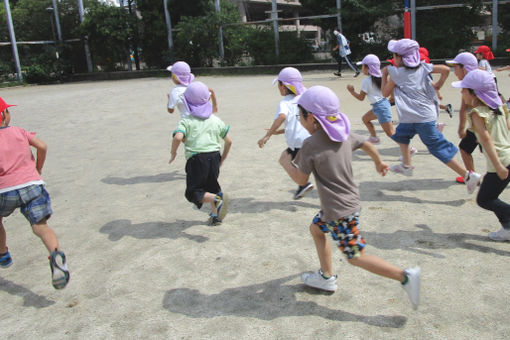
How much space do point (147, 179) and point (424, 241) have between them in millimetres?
4022

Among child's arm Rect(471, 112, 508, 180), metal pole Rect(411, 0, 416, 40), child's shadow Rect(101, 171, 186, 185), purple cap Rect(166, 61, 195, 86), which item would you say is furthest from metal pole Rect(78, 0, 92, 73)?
child's arm Rect(471, 112, 508, 180)

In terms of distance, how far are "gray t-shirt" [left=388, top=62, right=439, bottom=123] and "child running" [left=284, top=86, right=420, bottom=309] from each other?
2560 millimetres

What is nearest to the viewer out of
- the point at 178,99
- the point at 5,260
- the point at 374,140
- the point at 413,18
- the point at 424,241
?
the point at 5,260

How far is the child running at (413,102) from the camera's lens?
17.5 feet

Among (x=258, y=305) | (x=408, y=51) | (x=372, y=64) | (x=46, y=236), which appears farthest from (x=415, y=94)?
(x=46, y=236)

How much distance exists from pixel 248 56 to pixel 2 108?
2101 cm

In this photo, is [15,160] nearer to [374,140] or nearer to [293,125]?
[293,125]

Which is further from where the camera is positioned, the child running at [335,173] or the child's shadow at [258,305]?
the child's shadow at [258,305]

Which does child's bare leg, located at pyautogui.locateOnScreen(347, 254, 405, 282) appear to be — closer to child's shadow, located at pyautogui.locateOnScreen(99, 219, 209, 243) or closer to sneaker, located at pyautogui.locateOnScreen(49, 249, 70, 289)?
child's shadow, located at pyautogui.locateOnScreen(99, 219, 209, 243)

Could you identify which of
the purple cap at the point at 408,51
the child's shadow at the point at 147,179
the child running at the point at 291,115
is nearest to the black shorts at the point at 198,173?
the child running at the point at 291,115

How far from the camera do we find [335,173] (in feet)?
10.1

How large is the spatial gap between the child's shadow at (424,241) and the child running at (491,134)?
0.22 metres

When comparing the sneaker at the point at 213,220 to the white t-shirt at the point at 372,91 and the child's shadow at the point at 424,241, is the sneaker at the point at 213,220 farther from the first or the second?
the white t-shirt at the point at 372,91

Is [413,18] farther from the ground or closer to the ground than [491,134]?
farther from the ground
